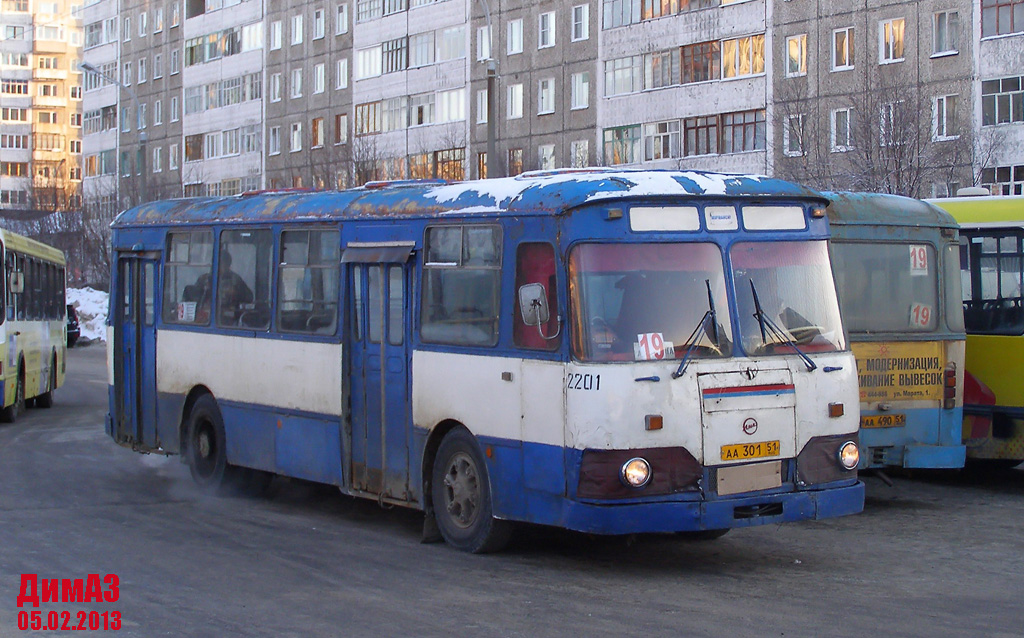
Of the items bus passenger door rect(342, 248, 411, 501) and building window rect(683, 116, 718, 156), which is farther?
building window rect(683, 116, 718, 156)

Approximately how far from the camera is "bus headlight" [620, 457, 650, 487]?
9.14 m

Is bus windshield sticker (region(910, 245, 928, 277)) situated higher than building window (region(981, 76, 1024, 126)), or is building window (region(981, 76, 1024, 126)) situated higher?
building window (region(981, 76, 1024, 126))

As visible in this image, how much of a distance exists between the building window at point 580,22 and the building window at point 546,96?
211 cm

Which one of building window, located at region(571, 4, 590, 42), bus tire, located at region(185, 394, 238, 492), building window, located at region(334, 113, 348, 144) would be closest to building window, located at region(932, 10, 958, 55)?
building window, located at region(571, 4, 590, 42)

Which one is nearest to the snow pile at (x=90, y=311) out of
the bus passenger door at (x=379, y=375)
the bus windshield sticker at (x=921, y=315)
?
the bus passenger door at (x=379, y=375)

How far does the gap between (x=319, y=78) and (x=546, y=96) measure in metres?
17.6

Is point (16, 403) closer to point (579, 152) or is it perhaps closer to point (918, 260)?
point (918, 260)

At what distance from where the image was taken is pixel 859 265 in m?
13.3

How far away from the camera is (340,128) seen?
69438mm

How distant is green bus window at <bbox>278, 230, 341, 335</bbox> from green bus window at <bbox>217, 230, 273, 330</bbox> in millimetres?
294

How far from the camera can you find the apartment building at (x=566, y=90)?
41.8m

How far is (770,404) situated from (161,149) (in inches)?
3163

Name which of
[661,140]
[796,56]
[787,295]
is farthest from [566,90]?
[787,295]

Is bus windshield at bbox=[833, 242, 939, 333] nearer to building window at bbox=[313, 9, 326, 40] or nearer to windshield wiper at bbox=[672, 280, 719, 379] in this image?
windshield wiper at bbox=[672, 280, 719, 379]
